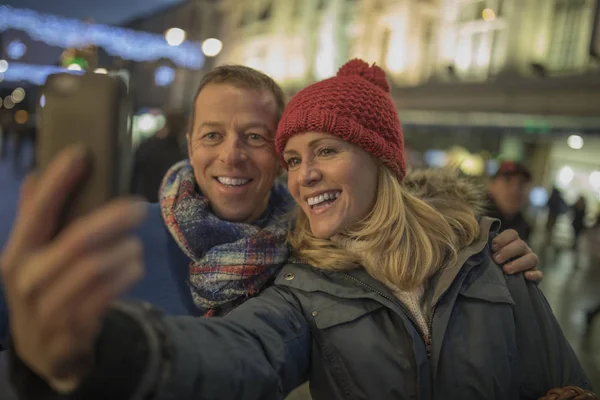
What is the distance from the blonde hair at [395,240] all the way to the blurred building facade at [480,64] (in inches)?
316

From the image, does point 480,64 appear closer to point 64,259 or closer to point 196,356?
point 196,356

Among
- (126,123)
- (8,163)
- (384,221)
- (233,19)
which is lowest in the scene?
(8,163)

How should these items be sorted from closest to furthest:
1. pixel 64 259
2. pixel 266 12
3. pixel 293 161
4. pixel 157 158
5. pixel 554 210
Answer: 1. pixel 64 259
2. pixel 293 161
3. pixel 157 158
4. pixel 554 210
5. pixel 266 12

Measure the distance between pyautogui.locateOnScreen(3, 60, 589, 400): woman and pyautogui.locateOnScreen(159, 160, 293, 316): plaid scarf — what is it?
0.09 m

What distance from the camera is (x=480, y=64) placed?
47.9 feet

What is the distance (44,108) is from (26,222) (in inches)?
6.3

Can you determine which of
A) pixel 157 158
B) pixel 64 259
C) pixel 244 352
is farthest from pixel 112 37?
pixel 64 259

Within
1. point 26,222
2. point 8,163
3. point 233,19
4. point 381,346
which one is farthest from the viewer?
point 233,19

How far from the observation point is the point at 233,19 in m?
27.2

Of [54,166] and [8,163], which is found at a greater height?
[54,166]

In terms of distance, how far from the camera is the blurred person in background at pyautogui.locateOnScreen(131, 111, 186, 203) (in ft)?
16.4

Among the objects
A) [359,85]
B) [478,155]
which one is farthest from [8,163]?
[359,85]

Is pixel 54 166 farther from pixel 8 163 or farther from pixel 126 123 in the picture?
pixel 8 163

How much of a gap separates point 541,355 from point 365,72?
1351 mm
